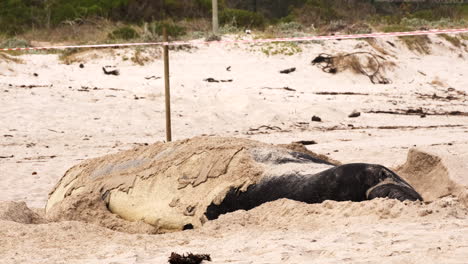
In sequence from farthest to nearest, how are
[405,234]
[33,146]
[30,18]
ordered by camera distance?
[30,18] → [33,146] → [405,234]

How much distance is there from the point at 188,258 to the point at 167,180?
156 cm

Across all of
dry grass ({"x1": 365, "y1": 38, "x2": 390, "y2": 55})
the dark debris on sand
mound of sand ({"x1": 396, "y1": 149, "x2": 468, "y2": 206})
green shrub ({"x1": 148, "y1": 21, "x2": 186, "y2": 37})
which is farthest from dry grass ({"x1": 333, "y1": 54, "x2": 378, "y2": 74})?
the dark debris on sand

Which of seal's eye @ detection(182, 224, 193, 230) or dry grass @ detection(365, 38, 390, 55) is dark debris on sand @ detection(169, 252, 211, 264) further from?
dry grass @ detection(365, 38, 390, 55)

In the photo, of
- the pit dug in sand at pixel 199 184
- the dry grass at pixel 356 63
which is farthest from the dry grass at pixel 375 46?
the pit dug in sand at pixel 199 184

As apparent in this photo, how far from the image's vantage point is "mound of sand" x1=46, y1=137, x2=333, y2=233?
4.57 m

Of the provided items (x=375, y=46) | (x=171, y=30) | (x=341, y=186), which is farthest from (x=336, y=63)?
(x=341, y=186)

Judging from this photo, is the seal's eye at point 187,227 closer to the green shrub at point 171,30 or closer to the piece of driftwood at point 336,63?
the piece of driftwood at point 336,63

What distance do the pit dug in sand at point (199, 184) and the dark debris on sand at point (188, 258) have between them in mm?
955

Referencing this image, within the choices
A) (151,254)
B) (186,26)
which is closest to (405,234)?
(151,254)

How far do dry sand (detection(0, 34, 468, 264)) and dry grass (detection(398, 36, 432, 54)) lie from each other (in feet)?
0.71

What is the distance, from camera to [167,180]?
487 centimetres

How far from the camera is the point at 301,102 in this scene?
1376cm

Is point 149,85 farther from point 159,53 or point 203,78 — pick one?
point 159,53

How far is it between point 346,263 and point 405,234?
43 centimetres
